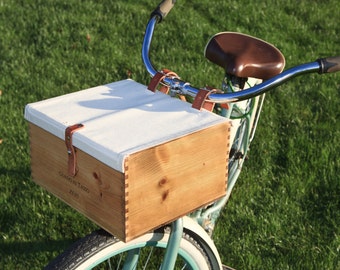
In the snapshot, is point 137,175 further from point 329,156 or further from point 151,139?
point 329,156

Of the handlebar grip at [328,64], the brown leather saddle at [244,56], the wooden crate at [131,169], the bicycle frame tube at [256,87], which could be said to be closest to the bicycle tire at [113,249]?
the wooden crate at [131,169]

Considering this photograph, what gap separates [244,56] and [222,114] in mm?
271

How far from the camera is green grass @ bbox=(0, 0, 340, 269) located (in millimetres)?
3627

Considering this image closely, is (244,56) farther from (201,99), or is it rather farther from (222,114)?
(201,99)

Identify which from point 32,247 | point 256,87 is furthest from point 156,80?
point 32,247

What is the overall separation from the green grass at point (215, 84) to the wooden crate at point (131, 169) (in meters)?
1.43

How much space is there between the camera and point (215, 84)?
519 centimetres

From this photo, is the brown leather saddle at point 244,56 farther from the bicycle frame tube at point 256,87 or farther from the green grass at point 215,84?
the green grass at point 215,84

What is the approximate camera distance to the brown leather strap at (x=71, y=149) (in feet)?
6.59

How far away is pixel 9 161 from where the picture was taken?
4.19 m

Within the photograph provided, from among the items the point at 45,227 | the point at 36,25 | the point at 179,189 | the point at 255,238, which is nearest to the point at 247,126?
the point at 255,238

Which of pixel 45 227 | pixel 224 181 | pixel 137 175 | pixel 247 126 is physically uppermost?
pixel 137 175

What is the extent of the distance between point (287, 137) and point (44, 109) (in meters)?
2.72

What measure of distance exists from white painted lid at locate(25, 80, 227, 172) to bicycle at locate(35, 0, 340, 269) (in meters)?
0.10
